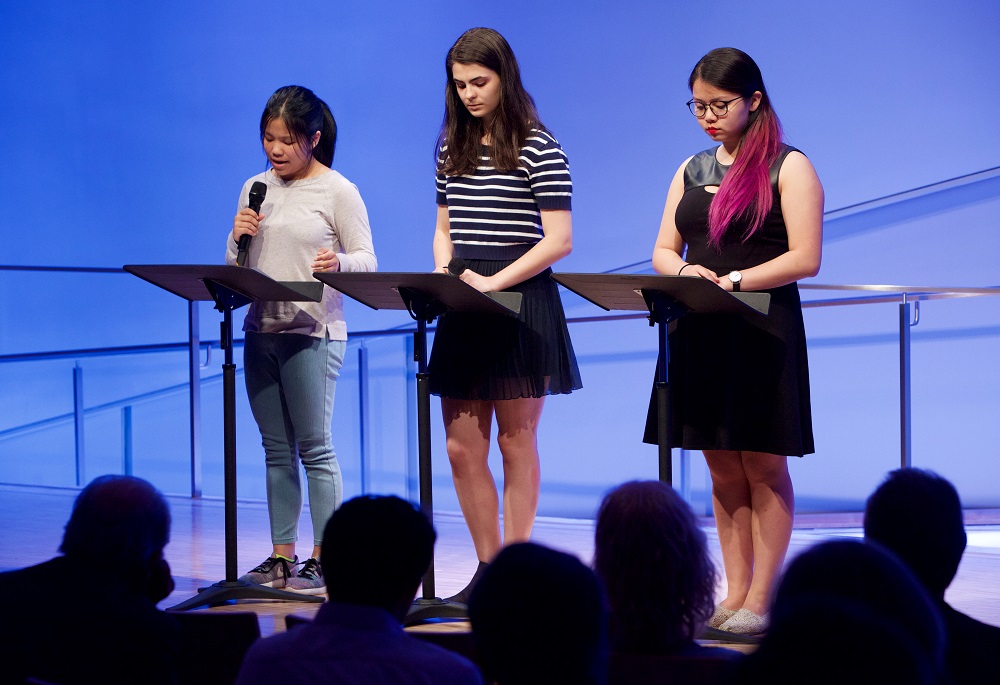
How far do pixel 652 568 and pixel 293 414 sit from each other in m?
1.79

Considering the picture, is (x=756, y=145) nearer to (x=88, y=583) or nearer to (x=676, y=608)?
(x=676, y=608)

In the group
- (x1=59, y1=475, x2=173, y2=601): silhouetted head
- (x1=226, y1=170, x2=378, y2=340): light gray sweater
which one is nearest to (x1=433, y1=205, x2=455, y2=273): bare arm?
(x1=226, y1=170, x2=378, y2=340): light gray sweater

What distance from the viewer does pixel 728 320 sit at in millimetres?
2484

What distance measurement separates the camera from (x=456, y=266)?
8.84ft

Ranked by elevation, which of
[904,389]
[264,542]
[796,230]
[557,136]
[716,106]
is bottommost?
[264,542]

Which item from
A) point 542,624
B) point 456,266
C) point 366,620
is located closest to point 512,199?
point 456,266

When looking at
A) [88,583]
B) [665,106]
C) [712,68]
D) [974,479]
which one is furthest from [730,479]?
[665,106]

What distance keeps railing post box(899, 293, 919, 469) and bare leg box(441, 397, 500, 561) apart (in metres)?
1.58

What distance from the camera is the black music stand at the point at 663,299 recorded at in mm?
2189

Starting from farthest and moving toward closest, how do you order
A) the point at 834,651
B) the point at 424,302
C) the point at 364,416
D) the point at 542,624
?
1. the point at 364,416
2. the point at 424,302
3. the point at 542,624
4. the point at 834,651

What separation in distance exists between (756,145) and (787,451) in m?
0.67

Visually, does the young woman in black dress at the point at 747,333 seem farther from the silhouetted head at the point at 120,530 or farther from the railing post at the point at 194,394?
the railing post at the point at 194,394

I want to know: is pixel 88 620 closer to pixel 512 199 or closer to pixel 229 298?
pixel 229 298

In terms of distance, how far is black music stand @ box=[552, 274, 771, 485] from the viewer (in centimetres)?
219
